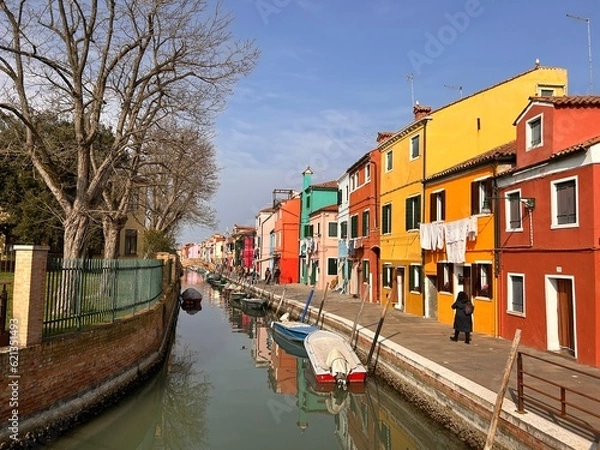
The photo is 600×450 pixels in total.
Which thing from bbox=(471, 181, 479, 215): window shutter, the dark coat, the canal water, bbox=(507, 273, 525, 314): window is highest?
bbox=(471, 181, 479, 215): window shutter

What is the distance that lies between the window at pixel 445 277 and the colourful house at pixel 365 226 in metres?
6.22

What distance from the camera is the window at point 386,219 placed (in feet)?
79.1

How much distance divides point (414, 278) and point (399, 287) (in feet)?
6.81

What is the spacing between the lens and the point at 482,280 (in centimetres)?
1581

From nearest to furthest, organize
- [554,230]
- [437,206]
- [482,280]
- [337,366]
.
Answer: [554,230], [337,366], [482,280], [437,206]

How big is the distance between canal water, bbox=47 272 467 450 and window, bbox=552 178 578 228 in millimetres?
6029

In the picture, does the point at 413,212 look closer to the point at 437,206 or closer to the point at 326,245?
the point at 437,206

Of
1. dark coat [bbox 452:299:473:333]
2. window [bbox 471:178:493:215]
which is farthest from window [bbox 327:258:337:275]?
dark coat [bbox 452:299:473:333]

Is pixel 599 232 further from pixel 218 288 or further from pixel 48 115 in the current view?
pixel 218 288

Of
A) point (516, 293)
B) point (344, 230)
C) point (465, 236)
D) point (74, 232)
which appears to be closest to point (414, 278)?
point (465, 236)

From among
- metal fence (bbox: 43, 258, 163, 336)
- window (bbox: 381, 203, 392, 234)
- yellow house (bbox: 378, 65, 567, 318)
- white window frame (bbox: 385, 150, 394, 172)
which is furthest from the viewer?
window (bbox: 381, 203, 392, 234)

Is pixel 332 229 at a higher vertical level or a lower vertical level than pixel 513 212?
higher

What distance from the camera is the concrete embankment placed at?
7680mm

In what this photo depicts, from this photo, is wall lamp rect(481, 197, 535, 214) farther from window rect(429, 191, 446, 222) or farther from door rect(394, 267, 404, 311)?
door rect(394, 267, 404, 311)
